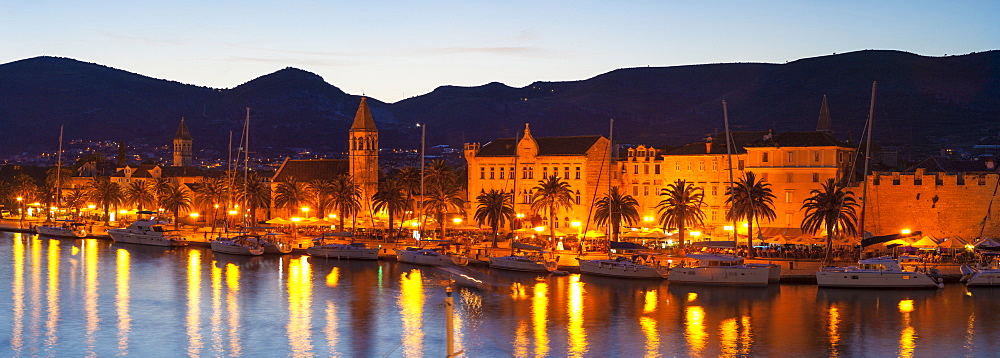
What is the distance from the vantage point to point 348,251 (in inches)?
3098

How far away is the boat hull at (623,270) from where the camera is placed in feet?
211

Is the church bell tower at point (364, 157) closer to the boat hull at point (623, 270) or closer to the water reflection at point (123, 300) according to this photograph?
the water reflection at point (123, 300)

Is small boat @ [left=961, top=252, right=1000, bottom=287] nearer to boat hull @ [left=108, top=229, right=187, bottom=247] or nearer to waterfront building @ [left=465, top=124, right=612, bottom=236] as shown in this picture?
waterfront building @ [left=465, top=124, right=612, bottom=236]

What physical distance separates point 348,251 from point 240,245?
36.1ft

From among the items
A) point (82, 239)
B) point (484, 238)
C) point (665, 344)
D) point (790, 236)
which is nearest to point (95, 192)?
point (82, 239)

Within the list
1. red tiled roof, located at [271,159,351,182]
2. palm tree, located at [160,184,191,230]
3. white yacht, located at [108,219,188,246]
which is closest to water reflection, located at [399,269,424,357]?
white yacht, located at [108,219,188,246]

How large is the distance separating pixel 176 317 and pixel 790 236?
1581 inches

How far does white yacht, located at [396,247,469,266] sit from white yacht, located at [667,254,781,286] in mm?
16840

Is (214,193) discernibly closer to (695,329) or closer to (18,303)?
(18,303)

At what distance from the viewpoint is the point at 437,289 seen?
61.8 m

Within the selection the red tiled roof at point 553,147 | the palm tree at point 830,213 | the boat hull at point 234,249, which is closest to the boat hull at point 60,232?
the boat hull at point 234,249

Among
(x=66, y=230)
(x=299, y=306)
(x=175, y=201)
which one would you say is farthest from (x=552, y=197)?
(x=66, y=230)

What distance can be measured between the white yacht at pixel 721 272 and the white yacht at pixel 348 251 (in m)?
25.5

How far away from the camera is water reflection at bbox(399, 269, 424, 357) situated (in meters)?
44.4
